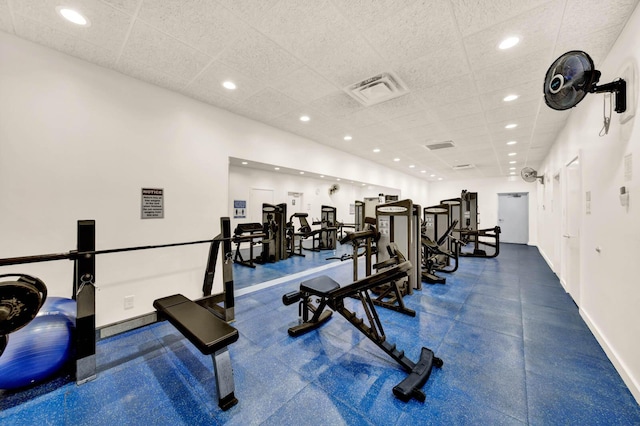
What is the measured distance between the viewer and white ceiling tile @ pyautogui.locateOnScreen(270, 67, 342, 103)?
2998 mm

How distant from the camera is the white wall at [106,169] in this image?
2326 millimetres

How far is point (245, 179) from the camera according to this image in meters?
7.17

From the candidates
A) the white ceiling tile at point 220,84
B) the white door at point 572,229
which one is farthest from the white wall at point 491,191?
the white ceiling tile at point 220,84

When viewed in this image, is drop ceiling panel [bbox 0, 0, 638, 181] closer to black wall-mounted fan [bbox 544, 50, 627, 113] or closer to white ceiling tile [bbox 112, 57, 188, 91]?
white ceiling tile [bbox 112, 57, 188, 91]

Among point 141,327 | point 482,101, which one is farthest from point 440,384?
point 482,101

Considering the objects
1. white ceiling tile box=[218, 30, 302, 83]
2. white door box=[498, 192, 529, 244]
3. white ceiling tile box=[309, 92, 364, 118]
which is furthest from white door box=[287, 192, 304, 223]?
white door box=[498, 192, 529, 244]

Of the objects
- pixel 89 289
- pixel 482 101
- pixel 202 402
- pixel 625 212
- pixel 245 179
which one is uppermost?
pixel 482 101

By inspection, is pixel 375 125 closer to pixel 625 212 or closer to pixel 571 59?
pixel 571 59

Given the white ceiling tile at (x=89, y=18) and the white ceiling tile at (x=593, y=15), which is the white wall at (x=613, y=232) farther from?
the white ceiling tile at (x=89, y=18)

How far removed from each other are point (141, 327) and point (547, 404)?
13.2ft

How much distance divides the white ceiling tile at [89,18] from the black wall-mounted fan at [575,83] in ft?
12.1

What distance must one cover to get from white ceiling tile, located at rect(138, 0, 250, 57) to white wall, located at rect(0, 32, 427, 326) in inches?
48.4

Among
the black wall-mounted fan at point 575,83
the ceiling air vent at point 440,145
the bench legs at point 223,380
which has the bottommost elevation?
the bench legs at point 223,380

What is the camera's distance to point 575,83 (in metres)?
1.94
